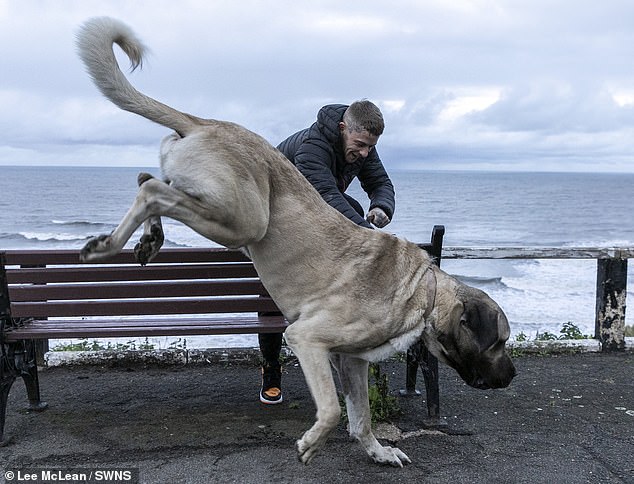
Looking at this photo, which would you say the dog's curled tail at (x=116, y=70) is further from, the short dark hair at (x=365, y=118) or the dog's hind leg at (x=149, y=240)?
the short dark hair at (x=365, y=118)

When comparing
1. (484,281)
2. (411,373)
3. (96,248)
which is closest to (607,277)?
(411,373)

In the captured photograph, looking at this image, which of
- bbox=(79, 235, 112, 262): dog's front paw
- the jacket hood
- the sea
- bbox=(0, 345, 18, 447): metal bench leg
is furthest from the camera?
the sea

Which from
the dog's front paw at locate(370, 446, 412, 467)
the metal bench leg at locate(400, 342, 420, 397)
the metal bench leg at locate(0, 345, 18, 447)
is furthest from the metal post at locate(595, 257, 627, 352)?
the metal bench leg at locate(0, 345, 18, 447)

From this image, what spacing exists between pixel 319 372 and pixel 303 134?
2.09 metres

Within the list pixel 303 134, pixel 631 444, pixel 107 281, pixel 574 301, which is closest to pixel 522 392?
pixel 631 444

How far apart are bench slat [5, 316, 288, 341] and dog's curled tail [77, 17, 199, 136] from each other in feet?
5.17

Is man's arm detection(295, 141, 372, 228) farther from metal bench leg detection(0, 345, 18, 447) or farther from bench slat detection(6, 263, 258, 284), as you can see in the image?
metal bench leg detection(0, 345, 18, 447)

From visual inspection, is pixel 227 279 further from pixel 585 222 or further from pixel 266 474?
pixel 585 222

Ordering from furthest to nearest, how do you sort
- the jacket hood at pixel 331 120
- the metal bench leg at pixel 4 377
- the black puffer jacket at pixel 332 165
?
the jacket hood at pixel 331 120, the black puffer jacket at pixel 332 165, the metal bench leg at pixel 4 377

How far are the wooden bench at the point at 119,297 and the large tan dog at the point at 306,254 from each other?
0.83 metres

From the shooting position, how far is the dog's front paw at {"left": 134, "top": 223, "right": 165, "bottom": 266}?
3.89 meters

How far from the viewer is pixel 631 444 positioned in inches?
188

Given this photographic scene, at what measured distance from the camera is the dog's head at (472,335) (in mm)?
4156

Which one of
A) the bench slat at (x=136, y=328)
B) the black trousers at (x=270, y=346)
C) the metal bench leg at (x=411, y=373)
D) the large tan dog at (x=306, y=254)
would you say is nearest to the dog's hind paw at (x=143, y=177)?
the large tan dog at (x=306, y=254)
